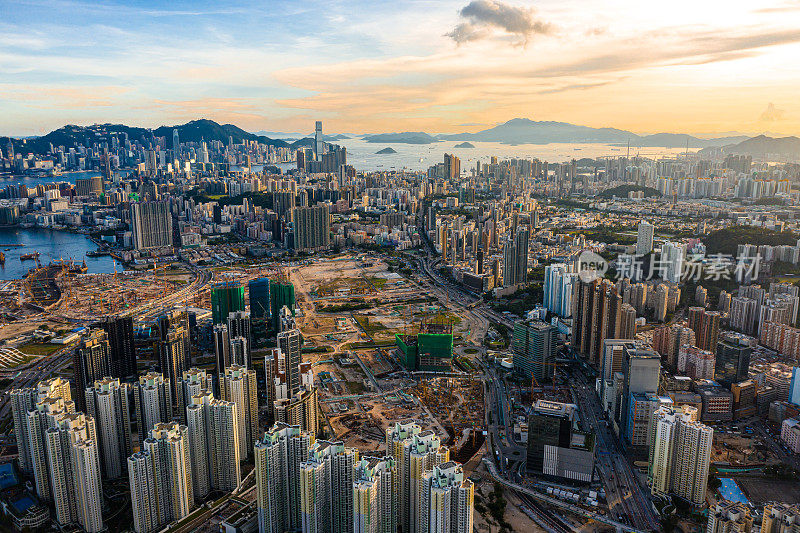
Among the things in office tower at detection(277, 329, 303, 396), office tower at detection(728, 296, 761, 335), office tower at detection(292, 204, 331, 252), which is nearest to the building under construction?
office tower at detection(277, 329, 303, 396)

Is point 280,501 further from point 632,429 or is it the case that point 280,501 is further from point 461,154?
point 461,154

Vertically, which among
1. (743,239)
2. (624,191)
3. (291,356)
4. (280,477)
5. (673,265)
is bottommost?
(280,477)

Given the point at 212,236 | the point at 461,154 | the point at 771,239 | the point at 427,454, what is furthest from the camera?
the point at 461,154

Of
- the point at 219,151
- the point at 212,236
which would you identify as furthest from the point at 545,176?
the point at 219,151

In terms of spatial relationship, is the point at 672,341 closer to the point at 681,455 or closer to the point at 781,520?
the point at 681,455

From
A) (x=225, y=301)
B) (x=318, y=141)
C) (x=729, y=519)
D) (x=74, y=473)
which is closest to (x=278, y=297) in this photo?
(x=225, y=301)

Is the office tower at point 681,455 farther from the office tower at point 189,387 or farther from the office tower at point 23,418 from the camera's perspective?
the office tower at point 23,418
